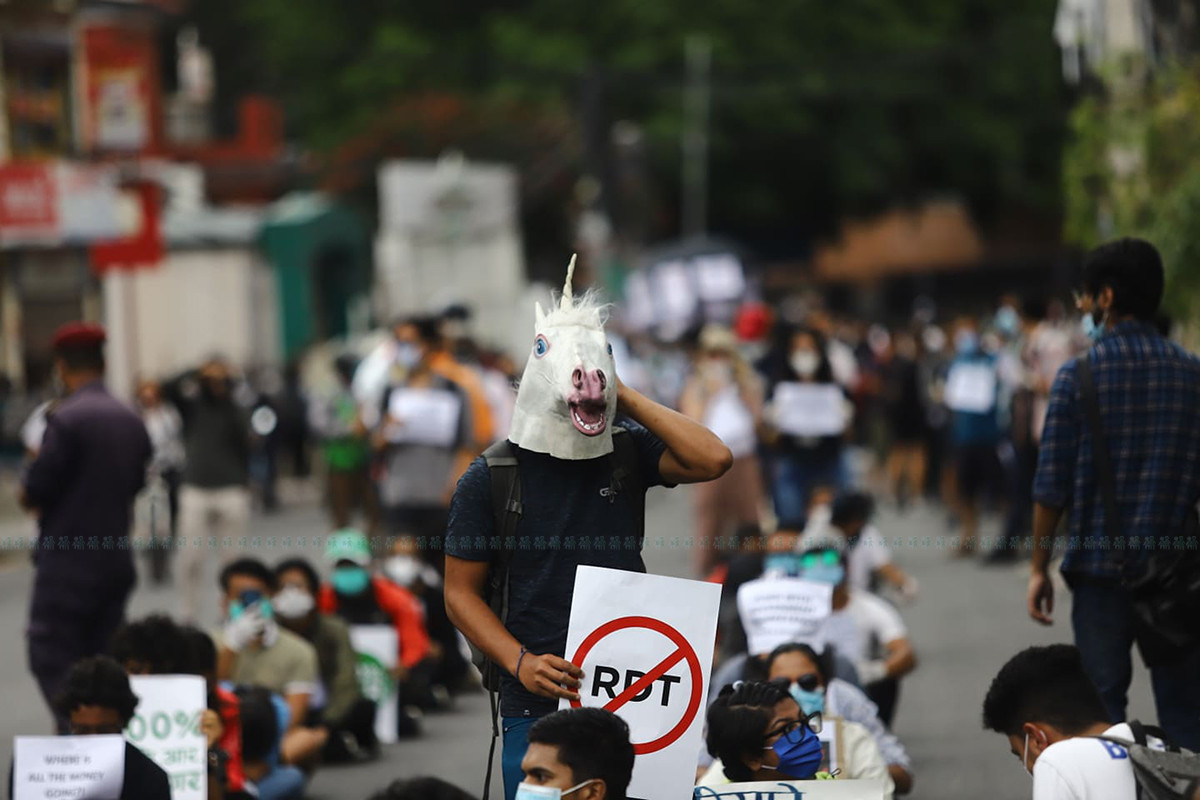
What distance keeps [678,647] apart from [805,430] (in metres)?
9.37

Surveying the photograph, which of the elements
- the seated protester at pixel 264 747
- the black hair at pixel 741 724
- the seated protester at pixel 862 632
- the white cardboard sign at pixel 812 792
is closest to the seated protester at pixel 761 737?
the black hair at pixel 741 724

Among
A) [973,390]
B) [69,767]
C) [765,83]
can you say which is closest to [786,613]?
Result: [69,767]

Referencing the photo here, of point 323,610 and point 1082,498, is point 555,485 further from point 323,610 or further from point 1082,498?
point 323,610

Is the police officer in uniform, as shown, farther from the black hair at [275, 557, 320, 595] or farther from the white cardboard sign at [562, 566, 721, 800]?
the white cardboard sign at [562, 566, 721, 800]

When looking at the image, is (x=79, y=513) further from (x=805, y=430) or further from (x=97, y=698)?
(x=805, y=430)

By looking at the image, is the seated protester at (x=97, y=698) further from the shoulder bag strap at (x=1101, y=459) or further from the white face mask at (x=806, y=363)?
the white face mask at (x=806, y=363)

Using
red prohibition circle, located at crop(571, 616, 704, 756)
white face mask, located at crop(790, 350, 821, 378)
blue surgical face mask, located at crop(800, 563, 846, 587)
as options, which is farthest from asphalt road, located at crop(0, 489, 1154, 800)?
red prohibition circle, located at crop(571, 616, 704, 756)

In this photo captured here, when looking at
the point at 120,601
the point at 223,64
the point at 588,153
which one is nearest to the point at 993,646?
the point at 120,601

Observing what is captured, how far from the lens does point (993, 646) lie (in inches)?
465

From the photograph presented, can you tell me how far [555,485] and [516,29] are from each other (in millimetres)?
45548

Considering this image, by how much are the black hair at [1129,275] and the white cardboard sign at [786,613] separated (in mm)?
1981

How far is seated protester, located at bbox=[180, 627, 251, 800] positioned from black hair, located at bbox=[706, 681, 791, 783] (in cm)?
226

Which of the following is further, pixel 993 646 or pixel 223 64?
pixel 223 64

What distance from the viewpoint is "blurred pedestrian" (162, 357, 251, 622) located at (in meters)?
13.7
